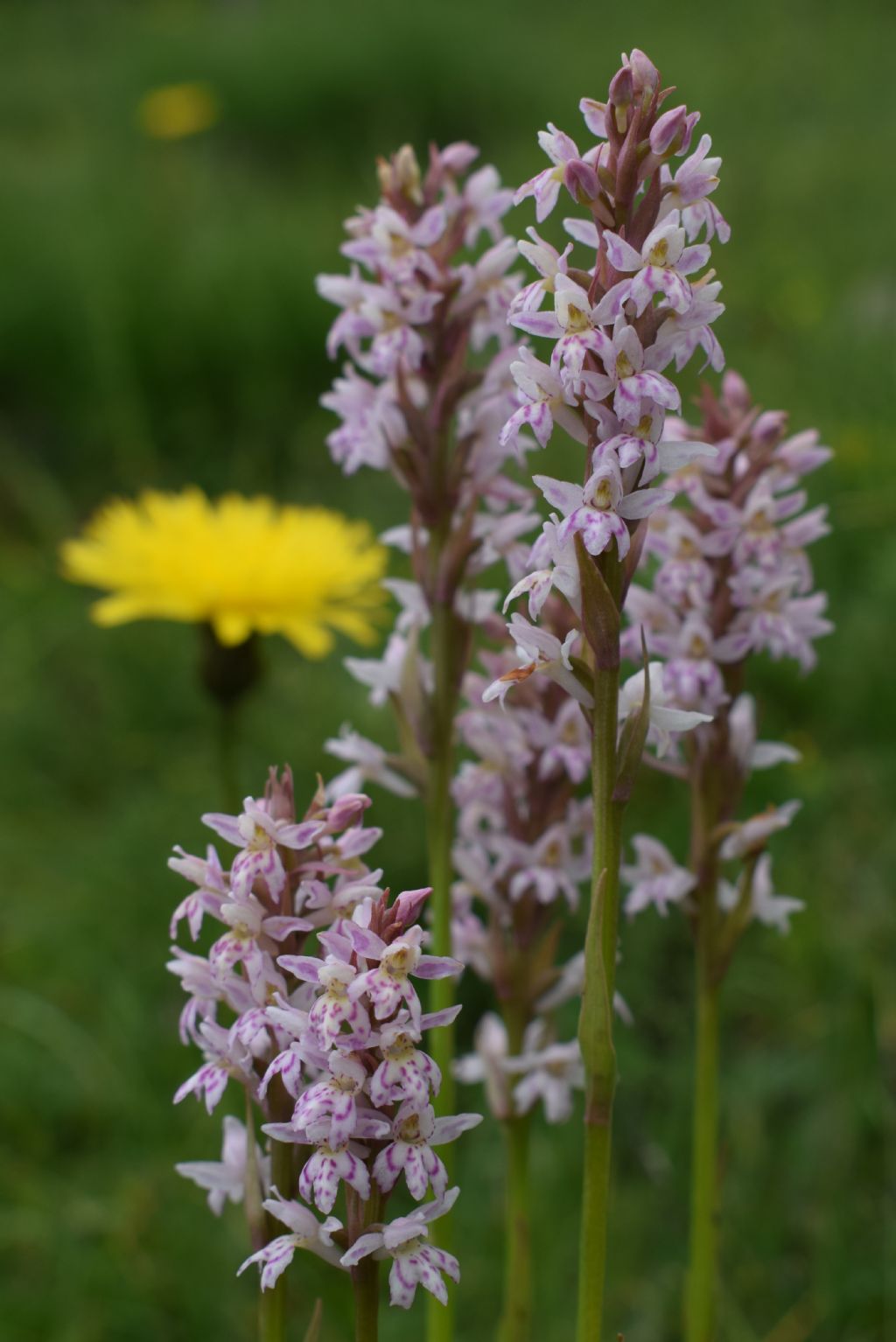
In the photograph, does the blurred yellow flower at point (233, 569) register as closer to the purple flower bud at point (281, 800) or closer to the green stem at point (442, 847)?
the green stem at point (442, 847)

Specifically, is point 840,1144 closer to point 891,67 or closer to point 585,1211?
point 585,1211

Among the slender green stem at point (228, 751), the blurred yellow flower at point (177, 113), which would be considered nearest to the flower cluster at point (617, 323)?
the slender green stem at point (228, 751)

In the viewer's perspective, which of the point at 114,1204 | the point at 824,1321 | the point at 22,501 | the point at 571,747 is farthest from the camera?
the point at 22,501

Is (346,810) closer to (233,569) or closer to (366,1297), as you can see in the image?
(366,1297)

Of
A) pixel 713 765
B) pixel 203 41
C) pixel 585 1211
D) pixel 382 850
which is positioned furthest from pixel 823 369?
pixel 203 41

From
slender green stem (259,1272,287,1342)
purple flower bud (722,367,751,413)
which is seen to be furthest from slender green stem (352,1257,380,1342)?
purple flower bud (722,367,751,413)

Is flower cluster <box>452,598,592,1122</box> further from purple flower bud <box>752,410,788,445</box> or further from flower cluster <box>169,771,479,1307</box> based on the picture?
flower cluster <box>169,771,479,1307</box>

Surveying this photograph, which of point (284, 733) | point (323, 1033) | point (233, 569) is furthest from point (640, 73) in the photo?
point (284, 733)
